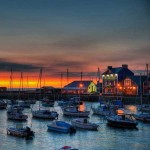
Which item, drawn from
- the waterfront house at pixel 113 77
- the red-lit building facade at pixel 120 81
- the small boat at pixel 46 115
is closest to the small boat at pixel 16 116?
the small boat at pixel 46 115

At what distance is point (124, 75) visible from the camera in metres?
134

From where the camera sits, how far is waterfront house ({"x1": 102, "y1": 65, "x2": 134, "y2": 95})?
134 metres

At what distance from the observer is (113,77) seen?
134m

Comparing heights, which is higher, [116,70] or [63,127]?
[116,70]

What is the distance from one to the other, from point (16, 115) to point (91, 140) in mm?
24910

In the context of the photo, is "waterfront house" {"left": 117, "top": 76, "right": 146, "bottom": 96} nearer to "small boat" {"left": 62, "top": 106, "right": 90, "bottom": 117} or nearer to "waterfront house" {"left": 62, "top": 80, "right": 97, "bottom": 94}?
"waterfront house" {"left": 62, "top": 80, "right": 97, "bottom": 94}

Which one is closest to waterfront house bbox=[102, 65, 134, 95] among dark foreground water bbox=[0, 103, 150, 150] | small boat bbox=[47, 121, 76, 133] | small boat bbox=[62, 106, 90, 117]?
small boat bbox=[62, 106, 90, 117]

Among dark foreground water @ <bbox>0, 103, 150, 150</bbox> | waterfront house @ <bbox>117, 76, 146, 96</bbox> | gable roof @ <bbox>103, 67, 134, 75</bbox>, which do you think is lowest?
dark foreground water @ <bbox>0, 103, 150, 150</bbox>

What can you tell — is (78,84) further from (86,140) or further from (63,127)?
(86,140)

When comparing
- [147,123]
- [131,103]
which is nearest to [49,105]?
[131,103]

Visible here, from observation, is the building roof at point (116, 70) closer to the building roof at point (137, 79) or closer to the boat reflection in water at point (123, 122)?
the building roof at point (137, 79)

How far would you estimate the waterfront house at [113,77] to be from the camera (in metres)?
134

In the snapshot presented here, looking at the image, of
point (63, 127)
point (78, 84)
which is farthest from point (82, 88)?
point (63, 127)

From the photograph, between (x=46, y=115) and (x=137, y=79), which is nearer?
(x=46, y=115)
